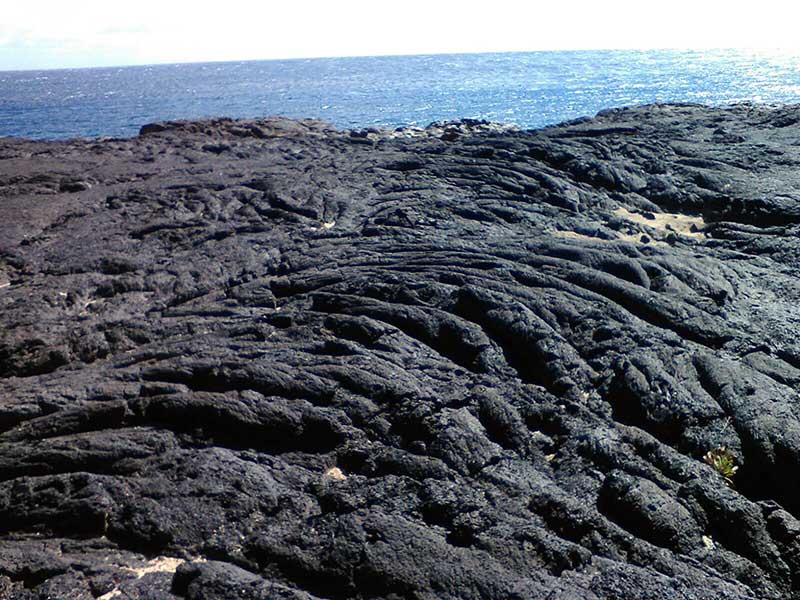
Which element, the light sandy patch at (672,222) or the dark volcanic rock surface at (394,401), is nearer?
the dark volcanic rock surface at (394,401)

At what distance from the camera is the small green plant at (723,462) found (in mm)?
6195

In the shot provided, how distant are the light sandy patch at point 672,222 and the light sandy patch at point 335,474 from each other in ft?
31.4

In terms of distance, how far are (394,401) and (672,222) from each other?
9.66 meters

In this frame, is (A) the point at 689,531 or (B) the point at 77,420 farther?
(B) the point at 77,420

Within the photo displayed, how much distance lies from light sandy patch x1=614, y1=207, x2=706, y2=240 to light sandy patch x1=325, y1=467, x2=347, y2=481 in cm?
958

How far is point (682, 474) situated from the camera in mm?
5938

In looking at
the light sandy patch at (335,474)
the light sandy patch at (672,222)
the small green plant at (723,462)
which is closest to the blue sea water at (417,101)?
the light sandy patch at (672,222)

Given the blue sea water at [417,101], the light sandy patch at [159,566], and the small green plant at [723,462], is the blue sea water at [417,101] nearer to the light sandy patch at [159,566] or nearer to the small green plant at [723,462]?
the small green plant at [723,462]

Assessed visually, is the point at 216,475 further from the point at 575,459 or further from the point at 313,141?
the point at 313,141

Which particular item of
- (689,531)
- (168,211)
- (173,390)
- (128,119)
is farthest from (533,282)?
(128,119)

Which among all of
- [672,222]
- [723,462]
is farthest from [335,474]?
[672,222]

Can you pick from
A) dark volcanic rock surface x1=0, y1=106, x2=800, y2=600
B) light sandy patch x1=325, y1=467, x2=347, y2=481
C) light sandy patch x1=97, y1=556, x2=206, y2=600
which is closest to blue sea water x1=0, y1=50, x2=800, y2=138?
dark volcanic rock surface x1=0, y1=106, x2=800, y2=600

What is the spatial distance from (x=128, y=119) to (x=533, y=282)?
2100 inches

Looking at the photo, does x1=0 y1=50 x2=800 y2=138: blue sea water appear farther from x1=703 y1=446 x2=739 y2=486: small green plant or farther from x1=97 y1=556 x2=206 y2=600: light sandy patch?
x1=97 y1=556 x2=206 y2=600: light sandy patch
